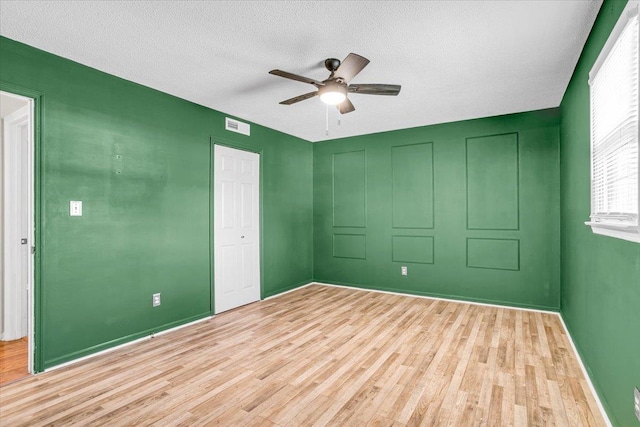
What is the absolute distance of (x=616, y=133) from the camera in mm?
1753

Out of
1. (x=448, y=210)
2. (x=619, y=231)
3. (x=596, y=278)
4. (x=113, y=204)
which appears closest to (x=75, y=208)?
(x=113, y=204)

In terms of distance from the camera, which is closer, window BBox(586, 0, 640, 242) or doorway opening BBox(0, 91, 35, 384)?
Answer: window BBox(586, 0, 640, 242)

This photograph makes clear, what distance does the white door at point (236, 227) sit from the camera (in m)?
4.30

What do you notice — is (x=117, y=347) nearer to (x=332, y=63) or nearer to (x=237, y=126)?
(x=237, y=126)

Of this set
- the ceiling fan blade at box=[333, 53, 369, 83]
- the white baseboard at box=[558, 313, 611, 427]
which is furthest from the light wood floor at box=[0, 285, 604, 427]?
the ceiling fan blade at box=[333, 53, 369, 83]

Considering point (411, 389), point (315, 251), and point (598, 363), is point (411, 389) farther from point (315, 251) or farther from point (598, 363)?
point (315, 251)

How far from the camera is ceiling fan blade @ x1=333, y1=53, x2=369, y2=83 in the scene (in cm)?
236

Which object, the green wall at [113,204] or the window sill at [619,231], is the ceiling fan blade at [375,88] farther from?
the green wall at [113,204]

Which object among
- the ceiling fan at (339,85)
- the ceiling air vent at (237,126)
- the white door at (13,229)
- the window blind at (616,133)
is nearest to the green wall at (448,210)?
the ceiling air vent at (237,126)

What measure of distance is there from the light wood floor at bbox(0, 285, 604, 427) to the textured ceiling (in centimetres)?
264

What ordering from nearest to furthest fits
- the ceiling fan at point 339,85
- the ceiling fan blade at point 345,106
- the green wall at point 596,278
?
the green wall at point 596,278, the ceiling fan at point 339,85, the ceiling fan blade at point 345,106

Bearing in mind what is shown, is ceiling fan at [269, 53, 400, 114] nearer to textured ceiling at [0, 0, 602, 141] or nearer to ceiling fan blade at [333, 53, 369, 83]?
ceiling fan blade at [333, 53, 369, 83]

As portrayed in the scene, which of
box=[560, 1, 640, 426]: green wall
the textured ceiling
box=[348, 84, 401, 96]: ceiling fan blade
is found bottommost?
box=[560, 1, 640, 426]: green wall

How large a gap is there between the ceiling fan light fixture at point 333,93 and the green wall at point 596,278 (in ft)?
5.71
